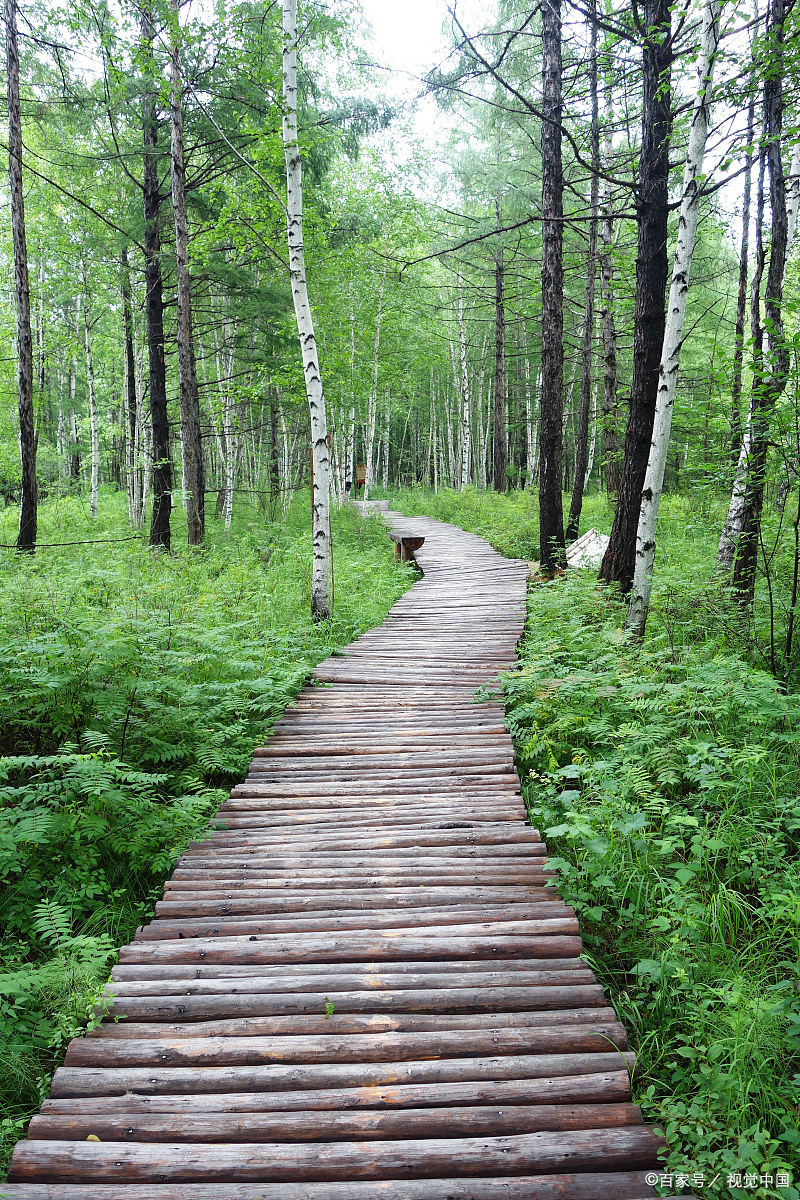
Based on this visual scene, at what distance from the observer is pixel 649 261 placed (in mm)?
6957

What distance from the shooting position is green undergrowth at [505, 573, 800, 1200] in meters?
2.31

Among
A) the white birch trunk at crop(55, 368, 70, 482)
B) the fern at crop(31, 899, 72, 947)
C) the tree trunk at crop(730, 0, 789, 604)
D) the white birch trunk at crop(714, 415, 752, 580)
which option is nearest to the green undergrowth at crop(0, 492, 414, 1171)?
the fern at crop(31, 899, 72, 947)

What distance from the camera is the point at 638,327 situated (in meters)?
7.17

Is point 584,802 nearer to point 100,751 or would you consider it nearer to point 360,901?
point 360,901

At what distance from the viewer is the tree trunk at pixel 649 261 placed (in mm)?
6633

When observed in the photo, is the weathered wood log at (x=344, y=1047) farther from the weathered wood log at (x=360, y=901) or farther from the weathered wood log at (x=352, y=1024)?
the weathered wood log at (x=360, y=901)

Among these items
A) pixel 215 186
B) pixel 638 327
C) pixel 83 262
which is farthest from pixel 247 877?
pixel 83 262

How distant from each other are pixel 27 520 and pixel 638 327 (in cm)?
1015

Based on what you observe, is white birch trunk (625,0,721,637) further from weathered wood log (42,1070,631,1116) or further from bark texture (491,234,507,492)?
bark texture (491,234,507,492)

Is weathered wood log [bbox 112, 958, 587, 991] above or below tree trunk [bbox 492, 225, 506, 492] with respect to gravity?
below

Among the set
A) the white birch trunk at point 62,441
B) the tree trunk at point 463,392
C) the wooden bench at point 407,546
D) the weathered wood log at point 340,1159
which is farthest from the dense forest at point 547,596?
the white birch trunk at point 62,441

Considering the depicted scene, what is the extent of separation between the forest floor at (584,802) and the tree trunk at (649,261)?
1860mm

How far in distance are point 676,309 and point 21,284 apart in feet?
33.2

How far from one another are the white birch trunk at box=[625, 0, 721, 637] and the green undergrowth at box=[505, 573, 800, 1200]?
3.31 feet
